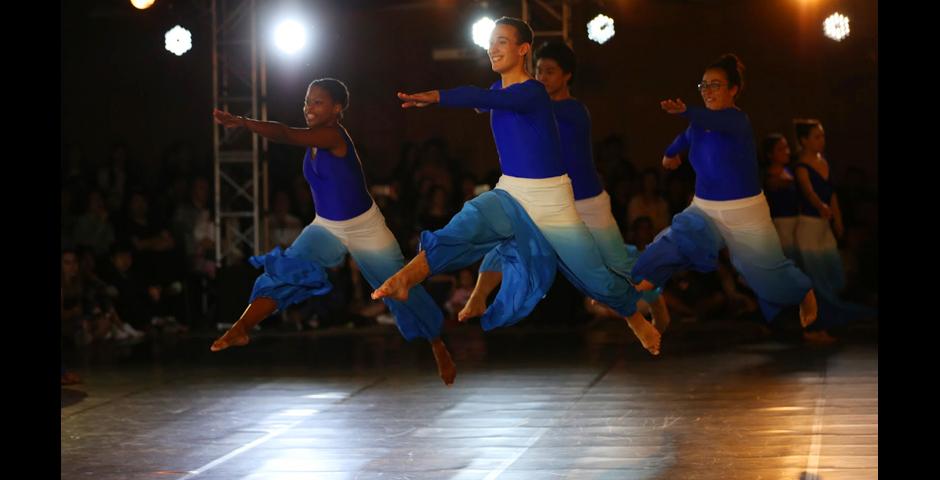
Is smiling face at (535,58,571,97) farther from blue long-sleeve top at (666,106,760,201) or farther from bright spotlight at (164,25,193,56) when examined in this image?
bright spotlight at (164,25,193,56)

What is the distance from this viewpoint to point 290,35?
9.58 m

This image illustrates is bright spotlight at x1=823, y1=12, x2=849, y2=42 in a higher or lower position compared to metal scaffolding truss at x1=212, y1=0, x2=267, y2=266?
higher

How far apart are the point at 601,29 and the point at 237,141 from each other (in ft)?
13.9

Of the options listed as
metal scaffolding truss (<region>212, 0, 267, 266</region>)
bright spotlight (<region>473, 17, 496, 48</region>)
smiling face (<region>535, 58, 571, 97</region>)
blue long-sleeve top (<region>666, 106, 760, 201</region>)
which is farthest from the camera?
metal scaffolding truss (<region>212, 0, 267, 266</region>)

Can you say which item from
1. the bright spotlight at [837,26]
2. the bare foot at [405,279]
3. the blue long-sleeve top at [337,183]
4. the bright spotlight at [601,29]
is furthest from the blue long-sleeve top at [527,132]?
the bright spotlight at [837,26]

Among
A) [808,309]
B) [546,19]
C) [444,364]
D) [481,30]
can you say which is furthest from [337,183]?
[546,19]

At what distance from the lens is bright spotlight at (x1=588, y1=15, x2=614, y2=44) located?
9.32m

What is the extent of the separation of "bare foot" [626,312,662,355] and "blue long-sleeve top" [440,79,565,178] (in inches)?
33.4

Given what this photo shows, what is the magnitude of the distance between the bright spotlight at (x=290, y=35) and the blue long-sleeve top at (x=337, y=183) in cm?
260

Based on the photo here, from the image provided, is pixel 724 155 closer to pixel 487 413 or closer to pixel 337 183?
pixel 337 183

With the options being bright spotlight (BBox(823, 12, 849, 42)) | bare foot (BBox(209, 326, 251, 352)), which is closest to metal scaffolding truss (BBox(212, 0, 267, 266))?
bare foot (BBox(209, 326, 251, 352))

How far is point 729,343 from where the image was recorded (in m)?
11.4

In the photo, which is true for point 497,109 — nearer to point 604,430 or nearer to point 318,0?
point 604,430

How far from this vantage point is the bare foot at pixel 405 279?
644cm
